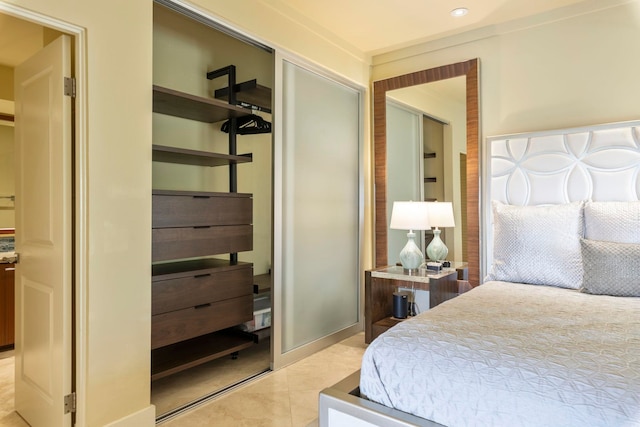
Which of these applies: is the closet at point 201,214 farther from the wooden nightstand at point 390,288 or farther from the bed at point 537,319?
the bed at point 537,319

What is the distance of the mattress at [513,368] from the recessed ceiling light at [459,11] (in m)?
2.28

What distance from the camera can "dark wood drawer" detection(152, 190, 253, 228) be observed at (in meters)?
2.36

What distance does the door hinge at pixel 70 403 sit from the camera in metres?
1.94

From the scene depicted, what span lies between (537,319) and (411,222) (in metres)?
1.55

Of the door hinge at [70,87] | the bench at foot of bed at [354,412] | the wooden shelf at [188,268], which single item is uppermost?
the door hinge at [70,87]

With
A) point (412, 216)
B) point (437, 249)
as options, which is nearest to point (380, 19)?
point (412, 216)

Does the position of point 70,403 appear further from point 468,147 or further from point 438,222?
point 468,147

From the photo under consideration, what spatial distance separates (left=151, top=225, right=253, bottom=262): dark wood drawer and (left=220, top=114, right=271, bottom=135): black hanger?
34.1 inches

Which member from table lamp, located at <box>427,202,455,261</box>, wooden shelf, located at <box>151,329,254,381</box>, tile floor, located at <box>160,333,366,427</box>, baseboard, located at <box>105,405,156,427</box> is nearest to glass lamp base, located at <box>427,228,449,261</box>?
table lamp, located at <box>427,202,455,261</box>

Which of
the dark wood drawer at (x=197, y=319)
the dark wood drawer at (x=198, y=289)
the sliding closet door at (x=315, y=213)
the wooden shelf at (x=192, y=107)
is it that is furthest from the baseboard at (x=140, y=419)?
the wooden shelf at (x=192, y=107)

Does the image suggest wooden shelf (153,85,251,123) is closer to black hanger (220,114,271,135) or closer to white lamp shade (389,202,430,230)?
black hanger (220,114,271,135)

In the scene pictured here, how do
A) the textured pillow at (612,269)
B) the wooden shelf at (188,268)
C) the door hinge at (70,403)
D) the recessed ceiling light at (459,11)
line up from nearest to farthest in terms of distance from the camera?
the door hinge at (70,403)
the textured pillow at (612,269)
the wooden shelf at (188,268)
the recessed ceiling light at (459,11)

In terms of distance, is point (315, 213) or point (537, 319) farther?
point (315, 213)

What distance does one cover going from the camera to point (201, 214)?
8.54ft
